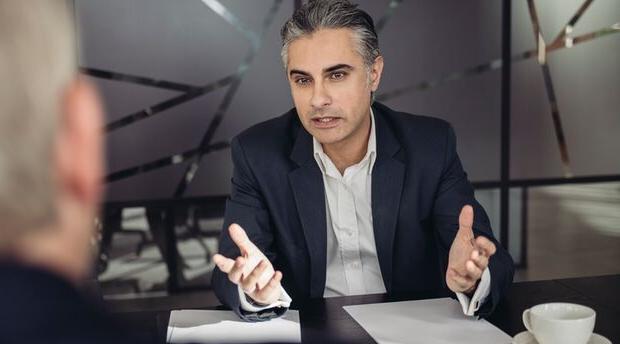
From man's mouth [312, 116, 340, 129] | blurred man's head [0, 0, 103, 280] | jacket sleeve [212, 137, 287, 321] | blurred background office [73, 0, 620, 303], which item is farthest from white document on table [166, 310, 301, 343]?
blurred background office [73, 0, 620, 303]

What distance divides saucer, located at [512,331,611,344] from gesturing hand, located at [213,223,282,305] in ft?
1.69

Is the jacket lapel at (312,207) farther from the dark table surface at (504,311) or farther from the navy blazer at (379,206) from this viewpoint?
the dark table surface at (504,311)

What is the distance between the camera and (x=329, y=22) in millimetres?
2100

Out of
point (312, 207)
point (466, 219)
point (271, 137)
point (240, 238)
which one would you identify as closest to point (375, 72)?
point (271, 137)

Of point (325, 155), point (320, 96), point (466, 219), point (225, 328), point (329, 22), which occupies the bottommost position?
point (225, 328)

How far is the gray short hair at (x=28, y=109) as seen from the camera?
0.37m

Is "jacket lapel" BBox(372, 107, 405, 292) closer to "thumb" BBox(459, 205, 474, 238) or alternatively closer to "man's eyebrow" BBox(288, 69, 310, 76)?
"man's eyebrow" BBox(288, 69, 310, 76)

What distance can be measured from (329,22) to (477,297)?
39.0 inches

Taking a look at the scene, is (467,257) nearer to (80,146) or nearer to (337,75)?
(337,75)

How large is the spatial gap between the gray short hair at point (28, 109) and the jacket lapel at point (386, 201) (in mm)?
1700

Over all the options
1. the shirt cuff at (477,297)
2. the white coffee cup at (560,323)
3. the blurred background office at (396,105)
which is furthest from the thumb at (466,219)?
the blurred background office at (396,105)

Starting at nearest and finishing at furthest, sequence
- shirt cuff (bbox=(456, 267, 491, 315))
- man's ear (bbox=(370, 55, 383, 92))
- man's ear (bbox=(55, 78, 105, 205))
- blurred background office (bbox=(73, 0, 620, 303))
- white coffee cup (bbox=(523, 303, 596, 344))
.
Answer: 1. man's ear (bbox=(55, 78, 105, 205))
2. white coffee cup (bbox=(523, 303, 596, 344))
3. shirt cuff (bbox=(456, 267, 491, 315))
4. man's ear (bbox=(370, 55, 383, 92))
5. blurred background office (bbox=(73, 0, 620, 303))

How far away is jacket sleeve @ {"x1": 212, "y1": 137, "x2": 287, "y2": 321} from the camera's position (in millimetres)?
1833

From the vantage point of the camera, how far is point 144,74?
358cm
